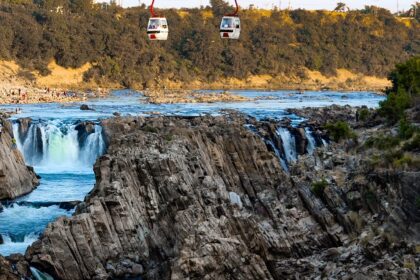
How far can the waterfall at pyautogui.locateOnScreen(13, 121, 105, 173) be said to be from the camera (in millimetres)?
44438

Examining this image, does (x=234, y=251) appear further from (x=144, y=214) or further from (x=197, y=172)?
(x=197, y=172)

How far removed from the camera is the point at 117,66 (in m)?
108

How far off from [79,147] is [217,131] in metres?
15.0

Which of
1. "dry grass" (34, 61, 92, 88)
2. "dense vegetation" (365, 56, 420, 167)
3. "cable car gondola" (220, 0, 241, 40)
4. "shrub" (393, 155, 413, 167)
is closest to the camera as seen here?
"shrub" (393, 155, 413, 167)

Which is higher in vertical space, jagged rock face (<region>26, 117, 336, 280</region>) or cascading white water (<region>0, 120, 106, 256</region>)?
jagged rock face (<region>26, 117, 336, 280</region>)

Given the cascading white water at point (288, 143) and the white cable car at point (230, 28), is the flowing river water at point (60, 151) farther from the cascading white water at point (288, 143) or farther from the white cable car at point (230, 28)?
the white cable car at point (230, 28)

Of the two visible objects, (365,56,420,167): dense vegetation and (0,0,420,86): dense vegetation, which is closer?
(365,56,420,167): dense vegetation

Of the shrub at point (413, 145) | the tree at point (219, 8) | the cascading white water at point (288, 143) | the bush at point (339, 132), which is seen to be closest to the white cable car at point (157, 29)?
the bush at point (339, 132)

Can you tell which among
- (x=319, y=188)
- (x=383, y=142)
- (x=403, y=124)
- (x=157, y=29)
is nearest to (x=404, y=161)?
(x=319, y=188)

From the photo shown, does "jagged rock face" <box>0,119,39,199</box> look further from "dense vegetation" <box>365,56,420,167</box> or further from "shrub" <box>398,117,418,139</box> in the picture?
"shrub" <box>398,117,418,139</box>

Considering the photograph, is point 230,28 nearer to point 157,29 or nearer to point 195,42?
point 157,29

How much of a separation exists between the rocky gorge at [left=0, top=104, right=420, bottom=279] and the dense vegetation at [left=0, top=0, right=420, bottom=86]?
74.3 meters

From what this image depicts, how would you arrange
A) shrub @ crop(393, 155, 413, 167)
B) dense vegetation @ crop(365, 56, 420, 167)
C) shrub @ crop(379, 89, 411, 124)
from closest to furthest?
shrub @ crop(393, 155, 413, 167) < dense vegetation @ crop(365, 56, 420, 167) < shrub @ crop(379, 89, 411, 124)

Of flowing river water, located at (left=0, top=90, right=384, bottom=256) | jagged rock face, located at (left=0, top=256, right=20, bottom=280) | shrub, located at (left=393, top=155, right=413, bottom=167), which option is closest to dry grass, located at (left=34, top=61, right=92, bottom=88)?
flowing river water, located at (left=0, top=90, right=384, bottom=256)
